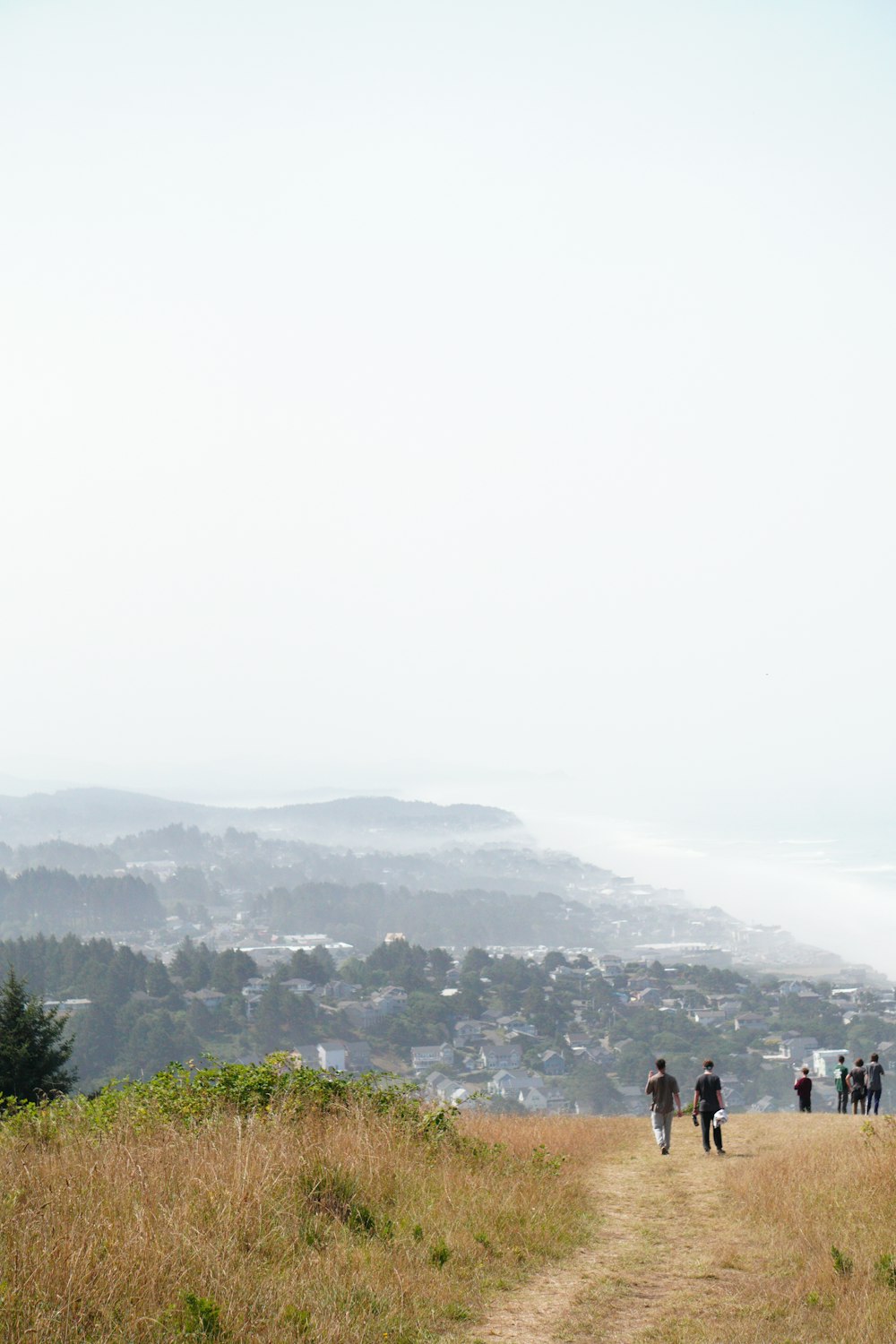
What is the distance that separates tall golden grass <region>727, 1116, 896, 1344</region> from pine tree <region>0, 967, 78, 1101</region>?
1921cm

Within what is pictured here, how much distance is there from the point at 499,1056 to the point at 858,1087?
229 feet

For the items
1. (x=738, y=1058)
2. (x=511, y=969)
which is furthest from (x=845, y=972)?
(x=738, y=1058)

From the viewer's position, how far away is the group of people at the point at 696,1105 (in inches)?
571

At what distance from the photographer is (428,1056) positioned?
84750 mm

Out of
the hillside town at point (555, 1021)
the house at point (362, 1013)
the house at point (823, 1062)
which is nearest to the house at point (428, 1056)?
the hillside town at point (555, 1021)

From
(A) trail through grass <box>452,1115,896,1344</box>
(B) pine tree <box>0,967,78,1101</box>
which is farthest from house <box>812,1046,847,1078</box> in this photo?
(A) trail through grass <box>452,1115,896,1344</box>

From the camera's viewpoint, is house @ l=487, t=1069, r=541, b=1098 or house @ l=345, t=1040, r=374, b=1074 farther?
house @ l=345, t=1040, r=374, b=1074

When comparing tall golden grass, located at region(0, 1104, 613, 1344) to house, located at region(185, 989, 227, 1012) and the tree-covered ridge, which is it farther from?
the tree-covered ridge

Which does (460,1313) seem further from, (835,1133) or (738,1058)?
(738,1058)

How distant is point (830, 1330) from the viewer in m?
6.54

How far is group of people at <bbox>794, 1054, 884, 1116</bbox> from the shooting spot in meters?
19.5

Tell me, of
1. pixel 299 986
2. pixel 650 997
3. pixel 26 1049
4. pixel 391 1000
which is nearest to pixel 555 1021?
pixel 650 997

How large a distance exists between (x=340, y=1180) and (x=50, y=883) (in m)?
197

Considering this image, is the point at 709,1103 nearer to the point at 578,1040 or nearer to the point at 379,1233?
the point at 379,1233
